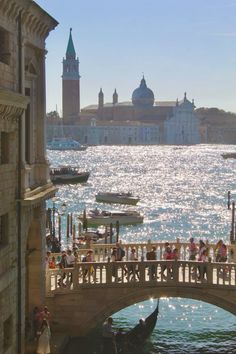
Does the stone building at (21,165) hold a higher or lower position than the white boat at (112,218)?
higher

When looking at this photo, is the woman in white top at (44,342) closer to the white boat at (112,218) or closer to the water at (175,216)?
the water at (175,216)

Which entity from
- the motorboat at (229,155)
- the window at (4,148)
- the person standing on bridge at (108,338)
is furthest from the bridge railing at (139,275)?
the motorboat at (229,155)

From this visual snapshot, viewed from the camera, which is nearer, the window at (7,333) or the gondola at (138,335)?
the window at (7,333)

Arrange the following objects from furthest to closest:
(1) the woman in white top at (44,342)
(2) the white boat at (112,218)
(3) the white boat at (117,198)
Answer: (3) the white boat at (117,198), (2) the white boat at (112,218), (1) the woman in white top at (44,342)

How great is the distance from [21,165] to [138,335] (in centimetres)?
695

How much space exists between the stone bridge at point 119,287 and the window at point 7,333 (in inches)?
143

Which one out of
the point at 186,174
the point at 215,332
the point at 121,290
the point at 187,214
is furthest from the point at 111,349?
the point at 186,174

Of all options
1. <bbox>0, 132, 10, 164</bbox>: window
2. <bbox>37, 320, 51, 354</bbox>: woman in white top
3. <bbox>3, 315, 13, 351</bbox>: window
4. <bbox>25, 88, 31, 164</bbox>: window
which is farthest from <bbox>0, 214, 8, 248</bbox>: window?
<bbox>37, 320, 51, 354</bbox>: woman in white top

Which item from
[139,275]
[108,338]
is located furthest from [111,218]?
[108,338]

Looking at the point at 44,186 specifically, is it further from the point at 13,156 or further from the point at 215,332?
the point at 215,332

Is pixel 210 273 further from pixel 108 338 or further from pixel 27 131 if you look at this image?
pixel 27 131

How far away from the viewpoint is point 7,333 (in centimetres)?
1543

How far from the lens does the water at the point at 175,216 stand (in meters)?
21.5

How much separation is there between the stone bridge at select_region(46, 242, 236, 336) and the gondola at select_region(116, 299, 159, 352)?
0.86 meters
